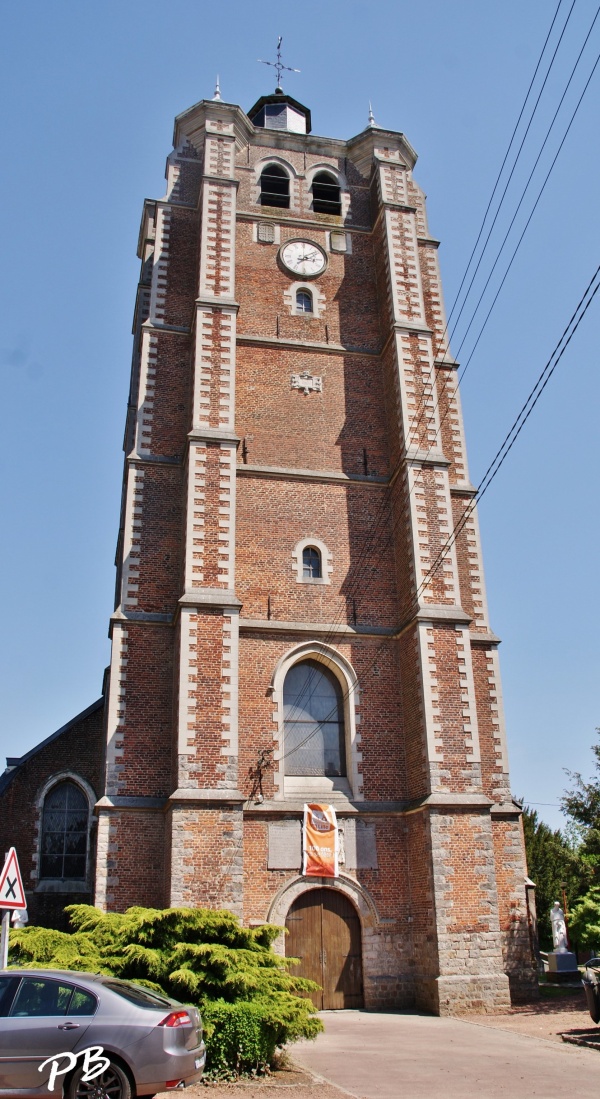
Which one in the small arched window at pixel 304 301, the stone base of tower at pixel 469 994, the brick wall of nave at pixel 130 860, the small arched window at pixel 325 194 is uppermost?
the small arched window at pixel 325 194

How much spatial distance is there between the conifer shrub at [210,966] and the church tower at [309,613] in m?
4.17

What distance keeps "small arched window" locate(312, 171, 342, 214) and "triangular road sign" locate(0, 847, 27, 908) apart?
789 inches

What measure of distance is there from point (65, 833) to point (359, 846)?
302 inches

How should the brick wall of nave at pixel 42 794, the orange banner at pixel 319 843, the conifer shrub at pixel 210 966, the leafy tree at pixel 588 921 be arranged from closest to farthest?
the conifer shrub at pixel 210 966 → the leafy tree at pixel 588 921 → the orange banner at pixel 319 843 → the brick wall of nave at pixel 42 794

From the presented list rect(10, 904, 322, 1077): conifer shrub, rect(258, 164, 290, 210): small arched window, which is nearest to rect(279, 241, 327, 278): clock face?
rect(258, 164, 290, 210): small arched window

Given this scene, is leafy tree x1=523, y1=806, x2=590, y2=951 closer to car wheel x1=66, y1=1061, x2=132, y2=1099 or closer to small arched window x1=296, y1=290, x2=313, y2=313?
small arched window x1=296, y1=290, x2=313, y2=313

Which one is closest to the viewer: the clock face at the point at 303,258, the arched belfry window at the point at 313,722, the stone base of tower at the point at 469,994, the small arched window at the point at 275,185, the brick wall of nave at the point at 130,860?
the stone base of tower at the point at 469,994

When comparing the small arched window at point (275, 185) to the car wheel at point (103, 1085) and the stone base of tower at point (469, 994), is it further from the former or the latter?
the car wheel at point (103, 1085)

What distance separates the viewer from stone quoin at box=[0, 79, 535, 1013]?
54.1 ft

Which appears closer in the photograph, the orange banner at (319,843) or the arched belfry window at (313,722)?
the orange banner at (319,843)

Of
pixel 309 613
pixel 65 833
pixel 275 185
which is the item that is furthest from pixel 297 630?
pixel 275 185

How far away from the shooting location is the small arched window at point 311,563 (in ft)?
64.3

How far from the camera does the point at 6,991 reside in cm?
744

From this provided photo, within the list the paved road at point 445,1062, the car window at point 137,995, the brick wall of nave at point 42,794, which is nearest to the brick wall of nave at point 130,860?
the brick wall of nave at point 42,794
